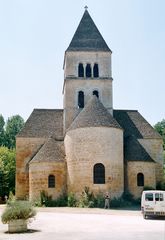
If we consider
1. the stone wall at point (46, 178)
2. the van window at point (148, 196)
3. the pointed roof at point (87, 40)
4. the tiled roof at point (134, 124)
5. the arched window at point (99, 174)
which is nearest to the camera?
the van window at point (148, 196)

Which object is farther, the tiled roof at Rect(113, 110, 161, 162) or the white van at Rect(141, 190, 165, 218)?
the tiled roof at Rect(113, 110, 161, 162)

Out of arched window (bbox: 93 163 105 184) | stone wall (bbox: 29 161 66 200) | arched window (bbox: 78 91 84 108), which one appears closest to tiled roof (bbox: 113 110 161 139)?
arched window (bbox: 78 91 84 108)

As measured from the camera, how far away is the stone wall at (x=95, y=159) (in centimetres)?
3566

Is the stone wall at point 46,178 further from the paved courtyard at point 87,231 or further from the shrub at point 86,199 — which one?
the paved courtyard at point 87,231

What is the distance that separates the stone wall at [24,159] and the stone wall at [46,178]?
4580 mm

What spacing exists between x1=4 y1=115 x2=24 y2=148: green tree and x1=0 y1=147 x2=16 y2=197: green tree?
2622 centimetres

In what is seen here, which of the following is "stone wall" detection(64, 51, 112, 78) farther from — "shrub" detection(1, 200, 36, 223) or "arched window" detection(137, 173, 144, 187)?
"shrub" detection(1, 200, 36, 223)

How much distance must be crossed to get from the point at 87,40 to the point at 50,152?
14055 millimetres

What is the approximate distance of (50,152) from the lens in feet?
129

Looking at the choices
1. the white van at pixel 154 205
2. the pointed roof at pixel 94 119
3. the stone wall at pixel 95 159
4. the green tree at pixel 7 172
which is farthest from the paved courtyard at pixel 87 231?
the green tree at pixel 7 172

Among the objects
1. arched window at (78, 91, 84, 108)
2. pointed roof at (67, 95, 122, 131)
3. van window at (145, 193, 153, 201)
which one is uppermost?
arched window at (78, 91, 84, 108)

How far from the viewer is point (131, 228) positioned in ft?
64.3

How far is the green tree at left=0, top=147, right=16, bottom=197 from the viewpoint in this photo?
180ft

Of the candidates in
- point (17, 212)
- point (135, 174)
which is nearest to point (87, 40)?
point (135, 174)
